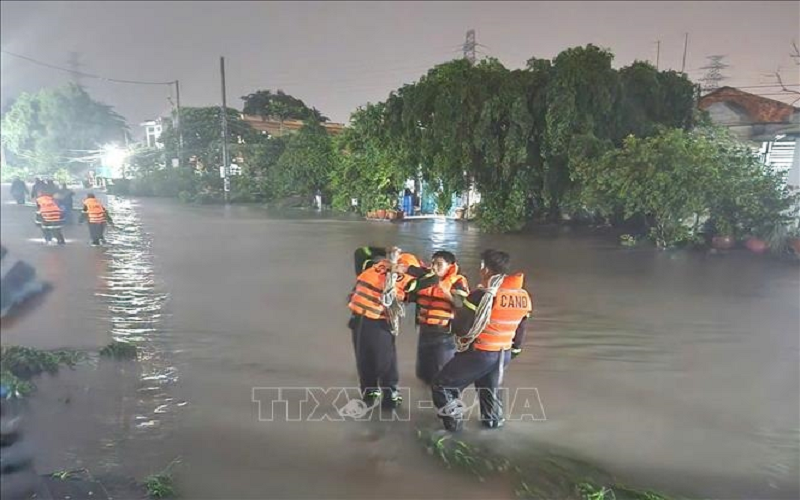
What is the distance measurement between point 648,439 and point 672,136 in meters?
2.31

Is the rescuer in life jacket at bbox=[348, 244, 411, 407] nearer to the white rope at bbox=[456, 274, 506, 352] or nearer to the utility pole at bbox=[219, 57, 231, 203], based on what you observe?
the white rope at bbox=[456, 274, 506, 352]

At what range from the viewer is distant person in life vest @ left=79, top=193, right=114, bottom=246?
8.82 ft

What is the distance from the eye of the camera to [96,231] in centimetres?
282

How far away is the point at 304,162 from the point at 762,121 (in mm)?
3294

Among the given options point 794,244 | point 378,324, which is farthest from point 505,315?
point 794,244

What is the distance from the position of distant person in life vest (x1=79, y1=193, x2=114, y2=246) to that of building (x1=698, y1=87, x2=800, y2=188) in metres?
3.94

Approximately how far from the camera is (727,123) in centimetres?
394

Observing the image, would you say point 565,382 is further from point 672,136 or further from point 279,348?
point 672,136

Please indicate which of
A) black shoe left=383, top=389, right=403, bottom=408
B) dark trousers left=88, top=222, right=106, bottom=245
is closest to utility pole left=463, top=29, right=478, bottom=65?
black shoe left=383, top=389, right=403, bottom=408

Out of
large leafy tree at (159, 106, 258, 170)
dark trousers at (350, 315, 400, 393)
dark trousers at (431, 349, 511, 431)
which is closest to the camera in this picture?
dark trousers at (431, 349, 511, 431)

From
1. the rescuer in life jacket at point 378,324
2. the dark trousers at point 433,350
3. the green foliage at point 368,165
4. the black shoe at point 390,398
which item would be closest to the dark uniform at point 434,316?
the dark trousers at point 433,350

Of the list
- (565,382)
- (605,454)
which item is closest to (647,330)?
(565,382)

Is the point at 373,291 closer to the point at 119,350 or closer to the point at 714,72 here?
the point at 119,350

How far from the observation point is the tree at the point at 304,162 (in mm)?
3258
